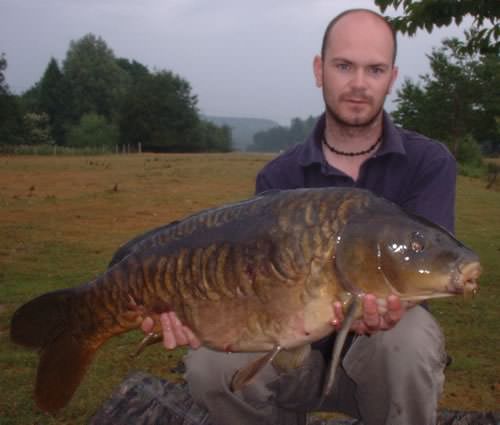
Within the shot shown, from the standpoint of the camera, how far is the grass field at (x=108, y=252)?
11.2ft

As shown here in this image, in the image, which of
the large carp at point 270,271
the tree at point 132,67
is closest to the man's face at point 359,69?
the large carp at point 270,271

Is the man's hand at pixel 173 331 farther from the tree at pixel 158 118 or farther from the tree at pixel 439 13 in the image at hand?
the tree at pixel 158 118

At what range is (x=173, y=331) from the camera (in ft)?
6.72

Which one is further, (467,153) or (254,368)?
(467,153)

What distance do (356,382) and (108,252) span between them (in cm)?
504

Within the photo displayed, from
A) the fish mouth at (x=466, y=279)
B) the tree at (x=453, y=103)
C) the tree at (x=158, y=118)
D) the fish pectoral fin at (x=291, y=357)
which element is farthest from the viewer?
the tree at (x=158, y=118)

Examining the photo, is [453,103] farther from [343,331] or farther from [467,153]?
[343,331]

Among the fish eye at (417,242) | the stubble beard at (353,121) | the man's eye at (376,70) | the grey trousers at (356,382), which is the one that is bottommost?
the grey trousers at (356,382)

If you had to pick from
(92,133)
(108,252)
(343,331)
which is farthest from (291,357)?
(92,133)

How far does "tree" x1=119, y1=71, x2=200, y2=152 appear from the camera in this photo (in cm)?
4531

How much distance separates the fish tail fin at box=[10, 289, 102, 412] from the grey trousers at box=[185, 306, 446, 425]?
0.41 metres

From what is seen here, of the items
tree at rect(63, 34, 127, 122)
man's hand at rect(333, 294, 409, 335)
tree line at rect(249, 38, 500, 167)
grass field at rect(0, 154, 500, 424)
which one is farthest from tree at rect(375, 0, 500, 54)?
tree at rect(63, 34, 127, 122)

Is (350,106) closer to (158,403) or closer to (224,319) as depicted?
(224,319)

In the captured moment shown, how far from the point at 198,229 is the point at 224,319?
0.28 meters
